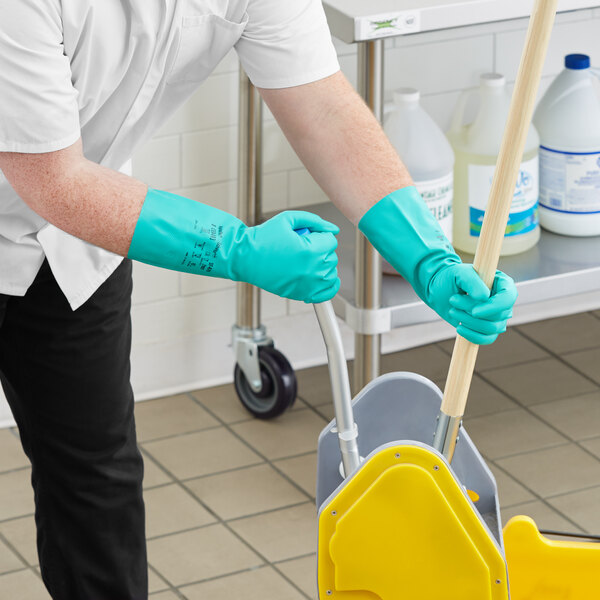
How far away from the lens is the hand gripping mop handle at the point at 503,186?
1231 millimetres

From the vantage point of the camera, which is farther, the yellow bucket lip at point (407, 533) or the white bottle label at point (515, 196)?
the white bottle label at point (515, 196)

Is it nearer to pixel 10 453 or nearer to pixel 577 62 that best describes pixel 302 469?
pixel 10 453

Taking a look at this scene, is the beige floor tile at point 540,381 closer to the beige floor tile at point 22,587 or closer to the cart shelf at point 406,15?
the cart shelf at point 406,15

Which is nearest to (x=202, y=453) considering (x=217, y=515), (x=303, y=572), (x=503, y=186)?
(x=217, y=515)

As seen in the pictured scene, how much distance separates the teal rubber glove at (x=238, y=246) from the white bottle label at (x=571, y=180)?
1.23 metres

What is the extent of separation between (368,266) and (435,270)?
78 centimetres

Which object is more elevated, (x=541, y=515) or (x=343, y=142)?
(x=343, y=142)

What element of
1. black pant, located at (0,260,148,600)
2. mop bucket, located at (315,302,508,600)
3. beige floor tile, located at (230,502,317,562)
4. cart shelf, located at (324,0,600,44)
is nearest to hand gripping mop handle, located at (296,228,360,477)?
mop bucket, located at (315,302,508,600)

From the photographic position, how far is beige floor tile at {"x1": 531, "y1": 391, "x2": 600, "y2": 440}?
104 inches

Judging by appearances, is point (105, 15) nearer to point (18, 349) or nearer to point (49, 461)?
point (18, 349)

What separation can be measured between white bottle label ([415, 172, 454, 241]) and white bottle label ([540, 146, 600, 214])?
10.5 inches

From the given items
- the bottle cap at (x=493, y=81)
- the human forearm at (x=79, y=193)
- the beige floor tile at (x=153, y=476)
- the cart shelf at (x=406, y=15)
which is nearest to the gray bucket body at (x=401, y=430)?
the human forearm at (x=79, y=193)

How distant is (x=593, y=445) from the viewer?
2.58 m

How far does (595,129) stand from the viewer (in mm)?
2539
